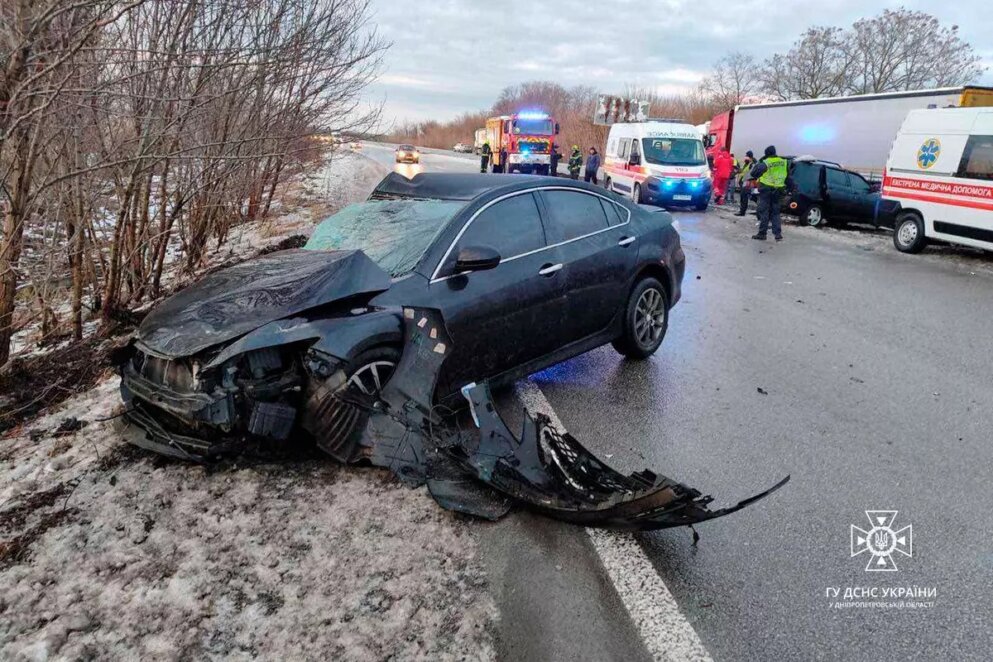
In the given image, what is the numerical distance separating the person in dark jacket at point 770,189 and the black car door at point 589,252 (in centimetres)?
925

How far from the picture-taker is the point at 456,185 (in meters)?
4.66

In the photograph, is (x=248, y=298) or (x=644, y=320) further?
(x=644, y=320)

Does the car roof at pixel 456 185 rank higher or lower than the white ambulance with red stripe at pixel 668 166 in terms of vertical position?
lower

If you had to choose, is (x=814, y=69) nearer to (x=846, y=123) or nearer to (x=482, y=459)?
(x=846, y=123)

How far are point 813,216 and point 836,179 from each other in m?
1.03

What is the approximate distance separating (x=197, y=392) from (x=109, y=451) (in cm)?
101

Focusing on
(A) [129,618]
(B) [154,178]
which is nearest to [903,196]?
(B) [154,178]

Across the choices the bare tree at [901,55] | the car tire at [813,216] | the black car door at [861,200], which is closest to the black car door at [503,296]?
the black car door at [861,200]

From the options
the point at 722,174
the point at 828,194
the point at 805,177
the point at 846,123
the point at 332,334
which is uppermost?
the point at 846,123

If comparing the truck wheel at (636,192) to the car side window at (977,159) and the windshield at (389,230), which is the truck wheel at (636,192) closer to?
the car side window at (977,159)

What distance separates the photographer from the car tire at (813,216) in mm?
15797

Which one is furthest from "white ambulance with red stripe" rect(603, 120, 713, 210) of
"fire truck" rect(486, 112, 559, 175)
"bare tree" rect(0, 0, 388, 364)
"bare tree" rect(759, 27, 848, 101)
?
"bare tree" rect(759, 27, 848, 101)

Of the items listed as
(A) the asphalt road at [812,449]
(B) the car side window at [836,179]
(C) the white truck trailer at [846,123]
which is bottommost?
(A) the asphalt road at [812,449]

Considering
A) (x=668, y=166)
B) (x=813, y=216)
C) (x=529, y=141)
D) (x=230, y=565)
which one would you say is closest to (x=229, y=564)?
(x=230, y=565)
